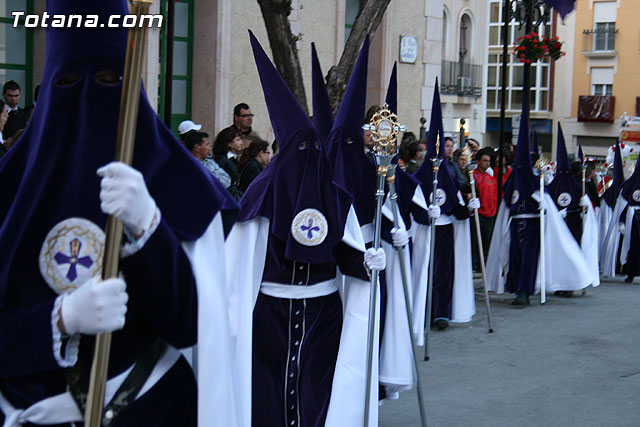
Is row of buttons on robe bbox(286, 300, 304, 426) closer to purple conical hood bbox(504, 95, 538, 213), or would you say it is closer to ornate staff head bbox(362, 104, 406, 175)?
ornate staff head bbox(362, 104, 406, 175)

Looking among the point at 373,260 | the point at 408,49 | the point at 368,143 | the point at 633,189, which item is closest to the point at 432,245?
the point at 368,143

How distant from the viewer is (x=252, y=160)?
9062mm

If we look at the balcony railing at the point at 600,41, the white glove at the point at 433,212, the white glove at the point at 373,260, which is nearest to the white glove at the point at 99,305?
the white glove at the point at 373,260

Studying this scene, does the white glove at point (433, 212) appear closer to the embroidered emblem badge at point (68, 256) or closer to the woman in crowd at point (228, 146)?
the woman in crowd at point (228, 146)

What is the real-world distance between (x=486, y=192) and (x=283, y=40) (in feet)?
16.6

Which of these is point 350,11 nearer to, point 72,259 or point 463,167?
point 463,167

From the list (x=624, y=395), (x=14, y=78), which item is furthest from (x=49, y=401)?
(x=14, y=78)

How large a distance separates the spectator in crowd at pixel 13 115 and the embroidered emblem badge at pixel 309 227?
534cm

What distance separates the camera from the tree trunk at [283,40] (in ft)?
35.2

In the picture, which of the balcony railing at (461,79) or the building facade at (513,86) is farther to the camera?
the building facade at (513,86)

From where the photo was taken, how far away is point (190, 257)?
3.06 m

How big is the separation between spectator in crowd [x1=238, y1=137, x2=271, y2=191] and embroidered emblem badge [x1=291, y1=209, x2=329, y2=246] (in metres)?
3.67

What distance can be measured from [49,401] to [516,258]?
11.0 m

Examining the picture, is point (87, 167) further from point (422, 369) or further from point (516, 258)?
point (516, 258)
